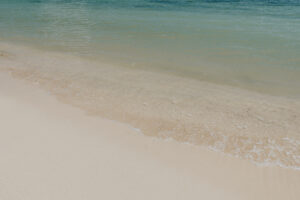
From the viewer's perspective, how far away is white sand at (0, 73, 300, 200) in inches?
131

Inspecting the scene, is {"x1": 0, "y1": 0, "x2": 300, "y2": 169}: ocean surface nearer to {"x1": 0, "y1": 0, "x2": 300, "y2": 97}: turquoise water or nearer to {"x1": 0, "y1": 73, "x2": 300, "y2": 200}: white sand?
{"x1": 0, "y1": 0, "x2": 300, "y2": 97}: turquoise water

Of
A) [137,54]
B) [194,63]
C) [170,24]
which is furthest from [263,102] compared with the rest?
[170,24]

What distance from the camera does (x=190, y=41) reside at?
12633 millimetres

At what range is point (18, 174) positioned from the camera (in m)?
3.35

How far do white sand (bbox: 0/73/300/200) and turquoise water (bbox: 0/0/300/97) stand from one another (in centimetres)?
438

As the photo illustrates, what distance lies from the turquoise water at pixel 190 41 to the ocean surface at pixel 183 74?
0.05 m

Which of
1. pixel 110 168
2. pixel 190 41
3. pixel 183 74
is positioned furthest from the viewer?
pixel 190 41

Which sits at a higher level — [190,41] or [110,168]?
[190,41]

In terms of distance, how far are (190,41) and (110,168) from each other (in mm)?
10194

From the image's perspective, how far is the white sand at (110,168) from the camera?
3338 mm

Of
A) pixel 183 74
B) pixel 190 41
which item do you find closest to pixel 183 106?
pixel 183 74

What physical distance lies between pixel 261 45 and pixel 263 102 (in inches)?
247

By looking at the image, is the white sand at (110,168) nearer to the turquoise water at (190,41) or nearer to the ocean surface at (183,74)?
the ocean surface at (183,74)

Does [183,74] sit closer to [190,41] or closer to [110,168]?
[190,41]
